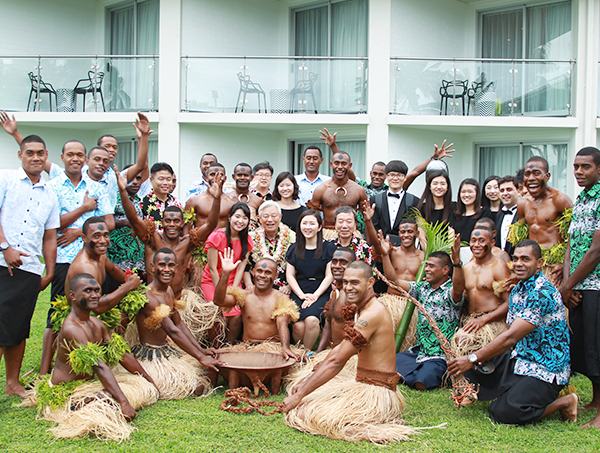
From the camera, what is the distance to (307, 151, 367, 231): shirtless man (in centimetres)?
726

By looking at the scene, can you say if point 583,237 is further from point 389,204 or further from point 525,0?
point 525,0

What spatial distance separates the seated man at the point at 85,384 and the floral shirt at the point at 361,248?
9.19 feet

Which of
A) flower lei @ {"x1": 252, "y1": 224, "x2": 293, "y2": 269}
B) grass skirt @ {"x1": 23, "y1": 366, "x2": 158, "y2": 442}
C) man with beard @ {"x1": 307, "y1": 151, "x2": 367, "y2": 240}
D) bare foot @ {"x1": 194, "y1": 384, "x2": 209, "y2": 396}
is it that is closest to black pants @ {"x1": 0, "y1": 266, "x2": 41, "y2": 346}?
grass skirt @ {"x1": 23, "y1": 366, "x2": 158, "y2": 442}

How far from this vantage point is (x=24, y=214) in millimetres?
4934

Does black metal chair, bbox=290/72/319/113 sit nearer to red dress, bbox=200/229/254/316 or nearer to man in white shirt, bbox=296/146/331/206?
man in white shirt, bbox=296/146/331/206

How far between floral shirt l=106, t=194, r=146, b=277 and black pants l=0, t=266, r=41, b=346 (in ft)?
4.32

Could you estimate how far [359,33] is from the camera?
14.3 m

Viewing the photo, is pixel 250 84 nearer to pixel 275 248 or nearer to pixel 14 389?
pixel 275 248

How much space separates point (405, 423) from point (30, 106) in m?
13.4

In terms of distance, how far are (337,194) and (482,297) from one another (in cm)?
231

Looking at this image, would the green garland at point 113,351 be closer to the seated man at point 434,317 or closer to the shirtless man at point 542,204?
the seated man at point 434,317

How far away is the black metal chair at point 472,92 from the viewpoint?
43.3ft

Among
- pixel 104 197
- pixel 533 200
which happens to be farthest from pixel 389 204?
pixel 104 197

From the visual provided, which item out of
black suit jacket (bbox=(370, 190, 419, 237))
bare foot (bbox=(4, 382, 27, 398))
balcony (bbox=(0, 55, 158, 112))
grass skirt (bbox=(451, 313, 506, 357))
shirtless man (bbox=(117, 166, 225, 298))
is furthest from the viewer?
balcony (bbox=(0, 55, 158, 112))
